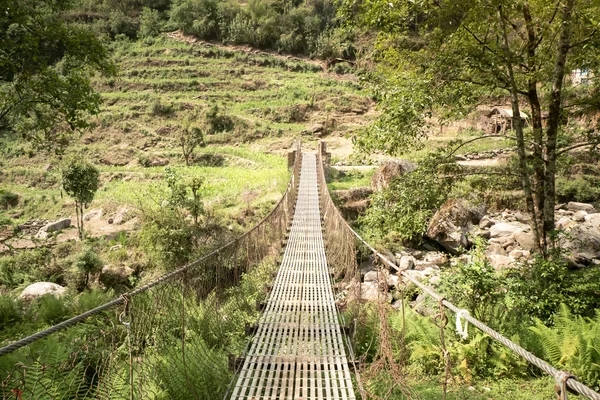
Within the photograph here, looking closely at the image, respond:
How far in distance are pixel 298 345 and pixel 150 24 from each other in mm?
47805

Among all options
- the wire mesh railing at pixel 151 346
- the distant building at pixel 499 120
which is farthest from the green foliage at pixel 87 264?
the distant building at pixel 499 120

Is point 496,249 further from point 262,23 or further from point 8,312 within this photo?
point 262,23

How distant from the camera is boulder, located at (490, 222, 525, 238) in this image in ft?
24.6

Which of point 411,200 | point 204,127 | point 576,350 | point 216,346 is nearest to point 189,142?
point 204,127

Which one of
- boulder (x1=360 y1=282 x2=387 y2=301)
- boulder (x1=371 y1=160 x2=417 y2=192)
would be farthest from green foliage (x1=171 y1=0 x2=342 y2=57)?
boulder (x1=360 y1=282 x2=387 y2=301)

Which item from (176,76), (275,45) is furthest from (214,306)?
(275,45)

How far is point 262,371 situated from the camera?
8.18ft

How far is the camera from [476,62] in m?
3.76

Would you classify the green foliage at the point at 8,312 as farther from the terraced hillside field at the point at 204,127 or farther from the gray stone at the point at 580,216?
the gray stone at the point at 580,216

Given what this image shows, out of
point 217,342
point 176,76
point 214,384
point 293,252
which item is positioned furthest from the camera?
point 176,76

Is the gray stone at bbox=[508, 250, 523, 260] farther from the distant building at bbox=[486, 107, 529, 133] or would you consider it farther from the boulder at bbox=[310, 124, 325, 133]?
the boulder at bbox=[310, 124, 325, 133]

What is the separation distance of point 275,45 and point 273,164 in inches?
1059

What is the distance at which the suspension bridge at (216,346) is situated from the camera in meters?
1.70

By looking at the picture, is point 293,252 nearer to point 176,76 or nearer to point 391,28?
point 391,28
